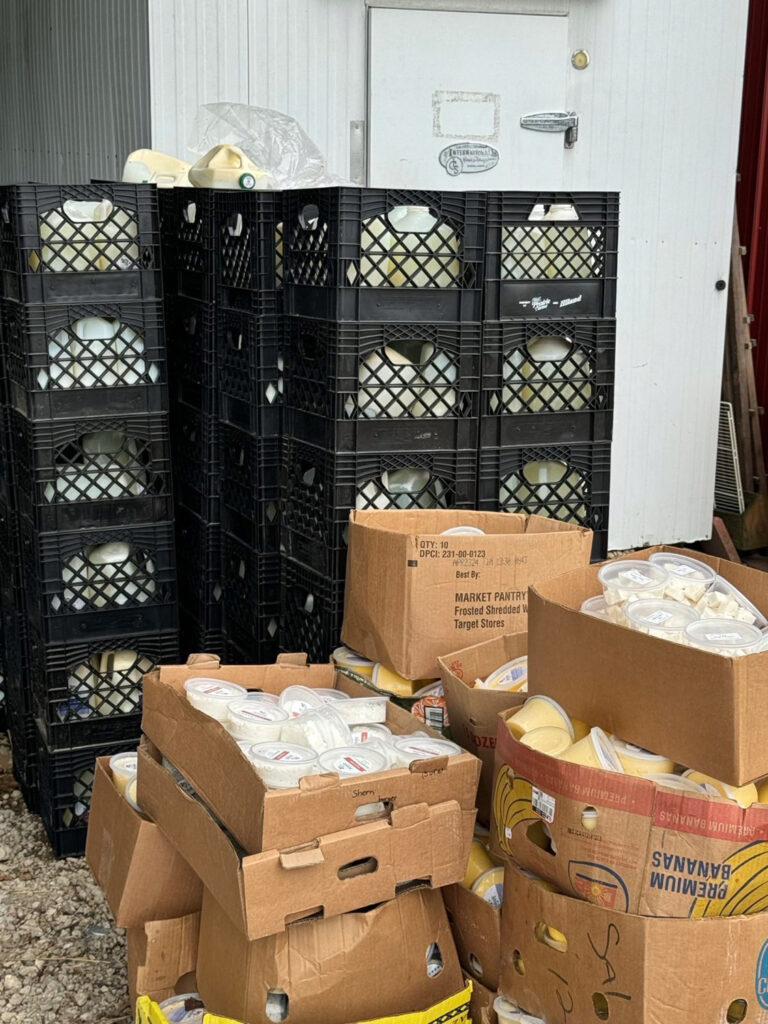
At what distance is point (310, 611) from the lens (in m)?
2.87

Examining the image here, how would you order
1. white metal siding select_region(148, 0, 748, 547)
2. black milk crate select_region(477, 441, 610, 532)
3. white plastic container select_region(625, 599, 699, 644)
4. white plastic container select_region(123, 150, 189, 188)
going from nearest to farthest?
white plastic container select_region(625, 599, 699, 644)
black milk crate select_region(477, 441, 610, 532)
white plastic container select_region(123, 150, 189, 188)
white metal siding select_region(148, 0, 748, 547)

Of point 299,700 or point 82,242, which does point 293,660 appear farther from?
point 82,242

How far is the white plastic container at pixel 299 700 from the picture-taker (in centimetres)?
220

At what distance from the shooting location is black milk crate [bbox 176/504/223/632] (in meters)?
3.31

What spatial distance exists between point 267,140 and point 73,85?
85.5 inches

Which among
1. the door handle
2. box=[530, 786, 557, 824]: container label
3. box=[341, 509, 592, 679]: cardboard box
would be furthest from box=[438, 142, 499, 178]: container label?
box=[530, 786, 557, 824]: container label

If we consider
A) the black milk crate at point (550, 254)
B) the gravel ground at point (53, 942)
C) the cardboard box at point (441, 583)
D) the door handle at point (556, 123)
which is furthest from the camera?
the door handle at point (556, 123)

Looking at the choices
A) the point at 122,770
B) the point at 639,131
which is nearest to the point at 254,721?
the point at 122,770

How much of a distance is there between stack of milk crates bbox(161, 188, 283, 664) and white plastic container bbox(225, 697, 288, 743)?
A: 0.96 meters

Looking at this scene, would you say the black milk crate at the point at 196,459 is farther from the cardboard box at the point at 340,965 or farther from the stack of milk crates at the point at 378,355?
the cardboard box at the point at 340,965

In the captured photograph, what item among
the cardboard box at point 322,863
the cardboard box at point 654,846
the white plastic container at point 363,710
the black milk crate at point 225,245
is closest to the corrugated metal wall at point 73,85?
the black milk crate at point 225,245

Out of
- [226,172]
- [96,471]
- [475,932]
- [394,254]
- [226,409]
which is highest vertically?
[226,172]

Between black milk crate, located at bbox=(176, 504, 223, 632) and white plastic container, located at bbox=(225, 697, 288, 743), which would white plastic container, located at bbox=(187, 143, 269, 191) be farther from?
white plastic container, located at bbox=(225, 697, 288, 743)

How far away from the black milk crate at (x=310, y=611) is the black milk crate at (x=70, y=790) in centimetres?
59
